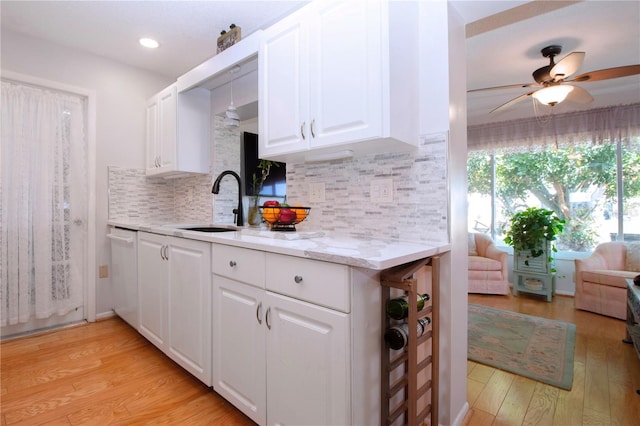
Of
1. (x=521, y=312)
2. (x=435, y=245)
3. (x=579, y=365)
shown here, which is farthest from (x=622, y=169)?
(x=435, y=245)

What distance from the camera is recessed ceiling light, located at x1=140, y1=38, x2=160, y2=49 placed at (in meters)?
2.52

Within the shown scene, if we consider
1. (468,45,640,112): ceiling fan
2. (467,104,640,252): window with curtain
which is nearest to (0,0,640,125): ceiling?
(468,45,640,112): ceiling fan

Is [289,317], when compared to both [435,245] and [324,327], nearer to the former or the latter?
[324,327]

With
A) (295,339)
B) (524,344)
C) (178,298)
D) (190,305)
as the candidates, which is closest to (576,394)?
(524,344)

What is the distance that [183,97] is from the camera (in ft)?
8.55

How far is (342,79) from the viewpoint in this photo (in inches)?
55.0

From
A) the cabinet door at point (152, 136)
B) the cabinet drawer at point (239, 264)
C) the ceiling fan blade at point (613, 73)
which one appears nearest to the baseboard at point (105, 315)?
the cabinet door at point (152, 136)

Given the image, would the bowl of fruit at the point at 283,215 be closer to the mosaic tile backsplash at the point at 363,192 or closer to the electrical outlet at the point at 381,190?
the mosaic tile backsplash at the point at 363,192

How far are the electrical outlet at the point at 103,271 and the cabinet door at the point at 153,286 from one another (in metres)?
0.90

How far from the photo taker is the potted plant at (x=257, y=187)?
2.31 m

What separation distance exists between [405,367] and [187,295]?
1.20 m

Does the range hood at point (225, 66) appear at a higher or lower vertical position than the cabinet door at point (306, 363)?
higher

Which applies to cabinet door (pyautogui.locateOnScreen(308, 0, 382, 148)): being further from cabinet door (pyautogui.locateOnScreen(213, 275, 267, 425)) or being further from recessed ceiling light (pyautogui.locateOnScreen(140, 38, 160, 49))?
recessed ceiling light (pyautogui.locateOnScreen(140, 38, 160, 49))

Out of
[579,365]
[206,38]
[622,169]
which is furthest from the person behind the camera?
[622,169]
